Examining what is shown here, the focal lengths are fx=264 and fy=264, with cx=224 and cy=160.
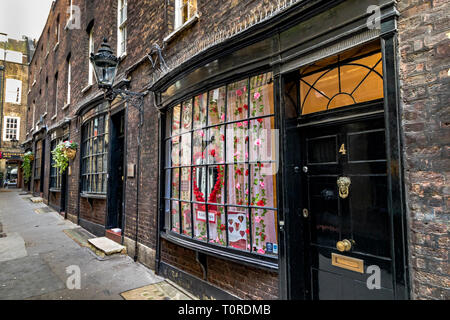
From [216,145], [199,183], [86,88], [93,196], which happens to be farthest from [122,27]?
[199,183]

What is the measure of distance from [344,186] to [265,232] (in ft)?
3.60

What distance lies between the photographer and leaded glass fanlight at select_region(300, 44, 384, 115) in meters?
2.45

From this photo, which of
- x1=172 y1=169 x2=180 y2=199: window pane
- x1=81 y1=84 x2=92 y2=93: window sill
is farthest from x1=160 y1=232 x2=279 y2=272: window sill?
x1=81 y1=84 x2=92 y2=93: window sill

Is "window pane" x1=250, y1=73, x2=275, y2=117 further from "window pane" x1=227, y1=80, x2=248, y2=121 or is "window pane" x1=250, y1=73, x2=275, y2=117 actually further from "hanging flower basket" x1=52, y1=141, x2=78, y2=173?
"hanging flower basket" x1=52, y1=141, x2=78, y2=173

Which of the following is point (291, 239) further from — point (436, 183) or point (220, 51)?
point (220, 51)

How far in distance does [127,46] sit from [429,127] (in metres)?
6.58

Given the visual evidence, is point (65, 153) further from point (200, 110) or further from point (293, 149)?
point (293, 149)

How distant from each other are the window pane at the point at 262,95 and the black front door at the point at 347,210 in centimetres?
54

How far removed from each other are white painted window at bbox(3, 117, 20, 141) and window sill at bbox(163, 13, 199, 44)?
31.2 meters

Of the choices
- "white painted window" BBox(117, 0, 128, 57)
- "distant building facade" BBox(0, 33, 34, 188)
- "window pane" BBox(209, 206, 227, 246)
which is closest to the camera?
"window pane" BBox(209, 206, 227, 246)

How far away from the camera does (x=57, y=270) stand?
16.1ft

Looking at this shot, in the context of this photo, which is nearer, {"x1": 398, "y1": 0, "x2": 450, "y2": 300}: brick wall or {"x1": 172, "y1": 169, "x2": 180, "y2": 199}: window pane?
{"x1": 398, "y1": 0, "x2": 450, "y2": 300}: brick wall
